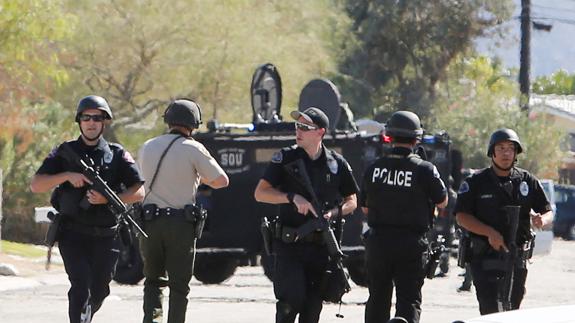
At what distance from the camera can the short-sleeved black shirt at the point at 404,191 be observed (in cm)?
1038

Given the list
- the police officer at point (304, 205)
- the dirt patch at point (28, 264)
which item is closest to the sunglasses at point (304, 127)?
the police officer at point (304, 205)

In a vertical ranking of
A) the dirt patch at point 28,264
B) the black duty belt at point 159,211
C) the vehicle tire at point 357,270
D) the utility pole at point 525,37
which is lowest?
the dirt patch at point 28,264

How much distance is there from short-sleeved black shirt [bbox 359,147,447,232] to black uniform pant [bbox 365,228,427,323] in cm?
9

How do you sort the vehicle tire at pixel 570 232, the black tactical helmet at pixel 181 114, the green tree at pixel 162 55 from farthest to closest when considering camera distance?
the vehicle tire at pixel 570 232, the green tree at pixel 162 55, the black tactical helmet at pixel 181 114

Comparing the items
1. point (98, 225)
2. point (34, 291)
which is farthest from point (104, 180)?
point (34, 291)

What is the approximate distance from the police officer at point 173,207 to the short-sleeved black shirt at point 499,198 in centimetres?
173


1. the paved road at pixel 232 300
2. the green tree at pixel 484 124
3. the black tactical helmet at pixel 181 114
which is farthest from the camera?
the green tree at pixel 484 124

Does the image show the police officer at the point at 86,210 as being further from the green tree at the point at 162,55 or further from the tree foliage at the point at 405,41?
the tree foliage at the point at 405,41

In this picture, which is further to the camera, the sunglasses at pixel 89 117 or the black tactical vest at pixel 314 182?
the sunglasses at pixel 89 117

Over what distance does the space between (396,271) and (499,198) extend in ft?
2.83

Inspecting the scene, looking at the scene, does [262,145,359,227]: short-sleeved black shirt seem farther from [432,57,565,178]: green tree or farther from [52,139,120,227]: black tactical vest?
[432,57,565,178]: green tree

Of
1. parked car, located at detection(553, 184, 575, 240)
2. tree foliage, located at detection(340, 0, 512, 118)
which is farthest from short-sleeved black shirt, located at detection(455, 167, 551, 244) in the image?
tree foliage, located at detection(340, 0, 512, 118)

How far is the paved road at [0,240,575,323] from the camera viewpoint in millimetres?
15234

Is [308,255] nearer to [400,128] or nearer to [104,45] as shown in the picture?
[400,128]
